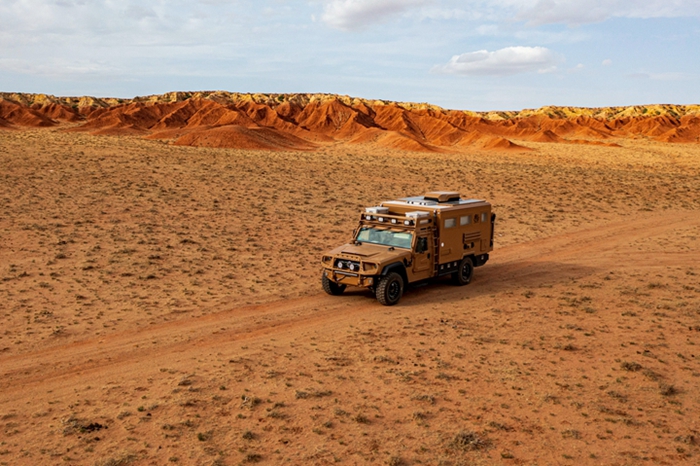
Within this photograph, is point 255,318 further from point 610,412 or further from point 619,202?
point 619,202

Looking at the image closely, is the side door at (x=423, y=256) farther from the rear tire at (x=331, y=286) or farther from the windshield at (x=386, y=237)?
the rear tire at (x=331, y=286)

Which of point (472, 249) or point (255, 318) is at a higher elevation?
point (472, 249)

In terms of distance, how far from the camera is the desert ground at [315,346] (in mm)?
10328

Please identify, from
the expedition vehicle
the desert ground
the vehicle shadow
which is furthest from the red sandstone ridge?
the expedition vehicle

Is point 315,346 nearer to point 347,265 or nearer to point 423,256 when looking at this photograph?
point 347,265

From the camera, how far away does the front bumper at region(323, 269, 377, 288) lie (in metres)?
16.8

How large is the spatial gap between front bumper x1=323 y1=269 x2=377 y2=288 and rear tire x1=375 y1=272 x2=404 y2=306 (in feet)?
0.86

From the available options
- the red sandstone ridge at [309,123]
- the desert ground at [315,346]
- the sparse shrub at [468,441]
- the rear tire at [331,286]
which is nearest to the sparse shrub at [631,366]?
the desert ground at [315,346]

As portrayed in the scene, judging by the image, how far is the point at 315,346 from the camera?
14461mm

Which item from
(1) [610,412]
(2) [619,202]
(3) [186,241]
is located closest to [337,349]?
Result: (1) [610,412]

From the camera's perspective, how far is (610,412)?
11453 mm

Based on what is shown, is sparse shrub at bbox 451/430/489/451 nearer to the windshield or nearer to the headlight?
the headlight

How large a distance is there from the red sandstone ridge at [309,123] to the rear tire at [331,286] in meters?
53.8

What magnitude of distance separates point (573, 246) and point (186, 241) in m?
15.7
